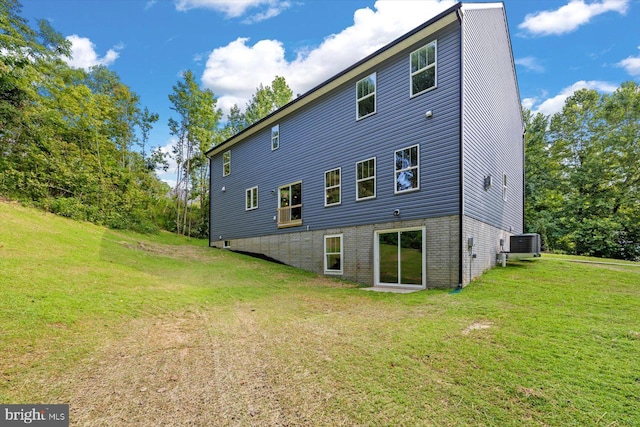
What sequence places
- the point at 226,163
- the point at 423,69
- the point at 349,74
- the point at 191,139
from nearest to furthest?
1. the point at 423,69
2. the point at 349,74
3. the point at 226,163
4. the point at 191,139

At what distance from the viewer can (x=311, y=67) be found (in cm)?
2833

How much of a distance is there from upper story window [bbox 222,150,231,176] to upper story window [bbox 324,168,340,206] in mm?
8994

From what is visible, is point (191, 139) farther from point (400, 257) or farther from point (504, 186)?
point (504, 186)

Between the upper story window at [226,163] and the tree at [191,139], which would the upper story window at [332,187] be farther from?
the tree at [191,139]

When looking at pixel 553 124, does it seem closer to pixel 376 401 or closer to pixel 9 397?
pixel 376 401

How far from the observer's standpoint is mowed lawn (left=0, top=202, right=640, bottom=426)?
2.77 metres

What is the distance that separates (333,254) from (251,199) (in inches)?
278

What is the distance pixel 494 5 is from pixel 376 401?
14375 millimetres

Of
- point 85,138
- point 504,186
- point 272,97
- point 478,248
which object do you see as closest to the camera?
point 478,248

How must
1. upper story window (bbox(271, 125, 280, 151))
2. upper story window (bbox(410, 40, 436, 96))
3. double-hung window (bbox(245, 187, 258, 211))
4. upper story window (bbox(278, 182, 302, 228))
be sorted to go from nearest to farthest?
upper story window (bbox(410, 40, 436, 96))
upper story window (bbox(278, 182, 302, 228))
upper story window (bbox(271, 125, 280, 151))
double-hung window (bbox(245, 187, 258, 211))

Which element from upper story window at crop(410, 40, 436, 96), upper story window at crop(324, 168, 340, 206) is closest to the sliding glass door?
upper story window at crop(324, 168, 340, 206)

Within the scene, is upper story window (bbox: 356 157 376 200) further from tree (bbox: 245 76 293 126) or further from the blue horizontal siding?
tree (bbox: 245 76 293 126)

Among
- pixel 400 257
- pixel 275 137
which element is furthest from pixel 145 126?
pixel 400 257

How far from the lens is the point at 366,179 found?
36.8ft
